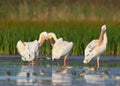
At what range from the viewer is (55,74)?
1566cm

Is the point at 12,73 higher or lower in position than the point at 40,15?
lower

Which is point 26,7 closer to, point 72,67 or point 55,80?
point 72,67

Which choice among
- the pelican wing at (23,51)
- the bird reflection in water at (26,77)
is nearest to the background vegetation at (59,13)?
the pelican wing at (23,51)

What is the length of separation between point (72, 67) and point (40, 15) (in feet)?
51.4

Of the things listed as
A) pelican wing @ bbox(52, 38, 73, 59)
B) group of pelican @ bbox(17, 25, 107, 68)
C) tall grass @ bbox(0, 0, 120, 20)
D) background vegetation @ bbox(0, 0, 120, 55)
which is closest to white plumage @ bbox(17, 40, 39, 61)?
group of pelican @ bbox(17, 25, 107, 68)

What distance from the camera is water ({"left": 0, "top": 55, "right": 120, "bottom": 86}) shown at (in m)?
13.8

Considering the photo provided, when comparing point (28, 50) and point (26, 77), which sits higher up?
point (28, 50)

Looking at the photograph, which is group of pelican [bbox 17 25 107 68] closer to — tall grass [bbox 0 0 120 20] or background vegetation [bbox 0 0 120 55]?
background vegetation [bbox 0 0 120 55]

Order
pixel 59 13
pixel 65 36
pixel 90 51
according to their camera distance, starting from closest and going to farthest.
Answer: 1. pixel 90 51
2. pixel 65 36
3. pixel 59 13

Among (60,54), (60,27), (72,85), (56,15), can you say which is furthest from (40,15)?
(72,85)

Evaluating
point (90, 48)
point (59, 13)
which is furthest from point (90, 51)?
point (59, 13)

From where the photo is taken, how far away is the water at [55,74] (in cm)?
1384

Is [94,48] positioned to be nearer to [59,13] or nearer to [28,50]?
[28,50]

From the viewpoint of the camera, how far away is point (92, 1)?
3553 cm
